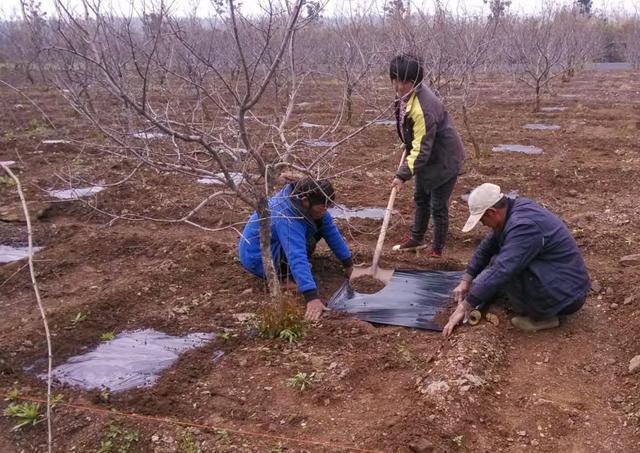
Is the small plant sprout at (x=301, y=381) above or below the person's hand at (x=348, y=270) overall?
below

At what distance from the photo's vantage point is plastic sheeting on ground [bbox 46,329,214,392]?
3027 mm

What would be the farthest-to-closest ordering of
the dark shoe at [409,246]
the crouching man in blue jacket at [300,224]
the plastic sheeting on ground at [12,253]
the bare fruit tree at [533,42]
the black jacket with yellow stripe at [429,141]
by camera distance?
1. the bare fruit tree at [533,42]
2. the plastic sheeting on ground at [12,253]
3. the dark shoe at [409,246]
4. the black jacket with yellow stripe at [429,141]
5. the crouching man in blue jacket at [300,224]

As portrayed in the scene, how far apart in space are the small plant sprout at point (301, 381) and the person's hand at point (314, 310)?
608 mm

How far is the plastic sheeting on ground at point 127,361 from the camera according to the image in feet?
9.93

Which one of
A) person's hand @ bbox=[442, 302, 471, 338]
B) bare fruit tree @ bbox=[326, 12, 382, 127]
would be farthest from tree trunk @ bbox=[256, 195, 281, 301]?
bare fruit tree @ bbox=[326, 12, 382, 127]

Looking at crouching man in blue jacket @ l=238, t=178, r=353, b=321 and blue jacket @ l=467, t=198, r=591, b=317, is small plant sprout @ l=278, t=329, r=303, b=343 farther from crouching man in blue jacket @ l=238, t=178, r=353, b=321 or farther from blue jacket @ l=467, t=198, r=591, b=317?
blue jacket @ l=467, t=198, r=591, b=317

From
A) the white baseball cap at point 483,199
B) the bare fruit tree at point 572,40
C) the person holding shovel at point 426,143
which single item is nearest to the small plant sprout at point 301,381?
the white baseball cap at point 483,199

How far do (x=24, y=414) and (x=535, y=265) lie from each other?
8.99ft

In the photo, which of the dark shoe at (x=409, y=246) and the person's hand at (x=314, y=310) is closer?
the person's hand at (x=314, y=310)

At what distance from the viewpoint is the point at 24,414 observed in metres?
2.67

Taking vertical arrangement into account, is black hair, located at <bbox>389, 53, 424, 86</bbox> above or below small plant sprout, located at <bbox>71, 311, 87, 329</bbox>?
above

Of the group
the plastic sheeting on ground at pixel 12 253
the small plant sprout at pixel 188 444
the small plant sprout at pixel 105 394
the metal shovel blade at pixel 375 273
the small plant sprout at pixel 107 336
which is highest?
the plastic sheeting on ground at pixel 12 253

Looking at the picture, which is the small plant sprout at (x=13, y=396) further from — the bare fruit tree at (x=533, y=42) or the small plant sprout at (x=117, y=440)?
the bare fruit tree at (x=533, y=42)

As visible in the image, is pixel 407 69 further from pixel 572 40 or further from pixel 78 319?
pixel 572 40
